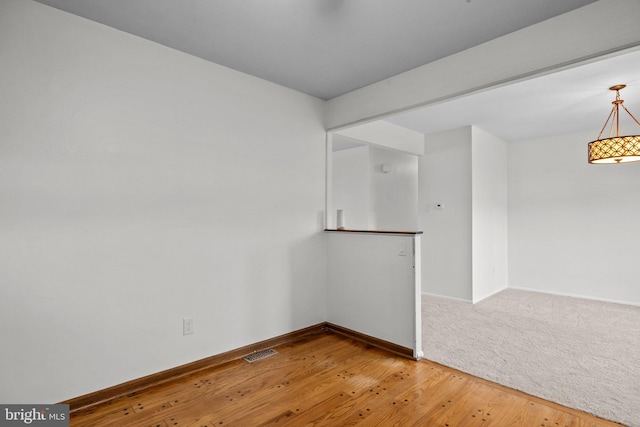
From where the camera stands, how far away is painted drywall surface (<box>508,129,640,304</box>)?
461 centimetres

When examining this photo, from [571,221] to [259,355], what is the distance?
195 inches

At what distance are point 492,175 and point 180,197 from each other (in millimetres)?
4547

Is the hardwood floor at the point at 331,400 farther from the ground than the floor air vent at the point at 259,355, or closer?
closer

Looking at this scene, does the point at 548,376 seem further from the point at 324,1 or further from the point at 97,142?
the point at 97,142

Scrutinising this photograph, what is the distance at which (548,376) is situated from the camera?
8.13 feet

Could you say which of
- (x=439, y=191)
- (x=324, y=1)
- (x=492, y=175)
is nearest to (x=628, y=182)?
(x=492, y=175)

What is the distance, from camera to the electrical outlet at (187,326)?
99.4 inches

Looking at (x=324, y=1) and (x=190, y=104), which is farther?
(x=190, y=104)

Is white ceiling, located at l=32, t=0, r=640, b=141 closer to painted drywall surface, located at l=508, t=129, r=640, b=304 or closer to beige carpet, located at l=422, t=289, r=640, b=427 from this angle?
painted drywall surface, located at l=508, t=129, r=640, b=304

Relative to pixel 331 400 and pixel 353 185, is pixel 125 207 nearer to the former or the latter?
pixel 331 400

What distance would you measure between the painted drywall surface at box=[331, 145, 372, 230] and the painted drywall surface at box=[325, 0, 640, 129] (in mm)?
2850

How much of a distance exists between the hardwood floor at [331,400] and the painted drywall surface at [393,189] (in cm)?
339

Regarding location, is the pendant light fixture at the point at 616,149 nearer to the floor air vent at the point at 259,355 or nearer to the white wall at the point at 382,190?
the white wall at the point at 382,190

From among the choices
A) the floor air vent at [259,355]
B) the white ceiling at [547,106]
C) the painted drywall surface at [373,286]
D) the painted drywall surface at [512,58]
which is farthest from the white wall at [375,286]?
the white ceiling at [547,106]
